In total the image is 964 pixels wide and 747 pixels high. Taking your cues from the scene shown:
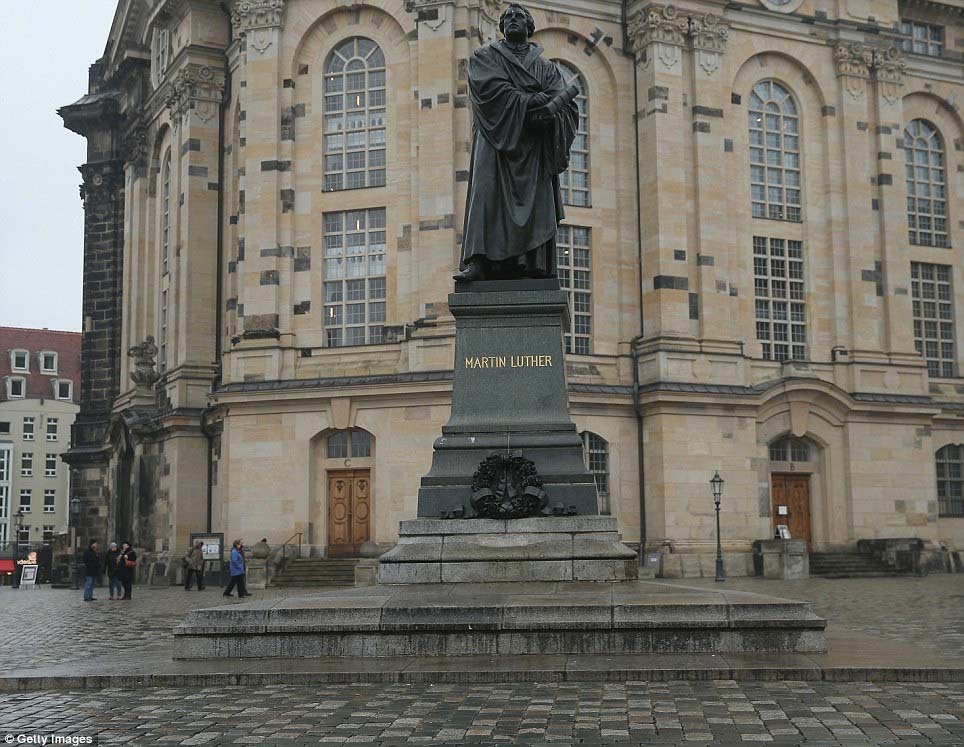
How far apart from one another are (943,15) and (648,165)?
15.1 meters

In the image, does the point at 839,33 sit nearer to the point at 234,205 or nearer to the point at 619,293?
the point at 619,293

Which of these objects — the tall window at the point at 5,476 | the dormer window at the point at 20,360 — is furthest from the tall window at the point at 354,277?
the dormer window at the point at 20,360

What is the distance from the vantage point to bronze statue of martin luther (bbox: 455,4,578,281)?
13891 millimetres

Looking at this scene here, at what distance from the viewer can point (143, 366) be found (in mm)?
47062

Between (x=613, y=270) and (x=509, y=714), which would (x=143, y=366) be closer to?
(x=613, y=270)

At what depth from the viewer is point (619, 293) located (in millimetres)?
39938

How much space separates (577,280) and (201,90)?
49.1 feet

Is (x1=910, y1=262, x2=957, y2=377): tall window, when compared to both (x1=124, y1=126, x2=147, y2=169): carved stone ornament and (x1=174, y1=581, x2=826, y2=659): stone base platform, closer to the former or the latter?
(x1=124, y1=126, x2=147, y2=169): carved stone ornament

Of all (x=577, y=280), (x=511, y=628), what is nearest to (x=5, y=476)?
(x=577, y=280)

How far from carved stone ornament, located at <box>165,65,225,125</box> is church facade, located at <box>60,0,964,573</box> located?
0.09 m

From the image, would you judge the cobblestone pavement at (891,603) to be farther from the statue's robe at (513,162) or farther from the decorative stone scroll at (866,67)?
the decorative stone scroll at (866,67)

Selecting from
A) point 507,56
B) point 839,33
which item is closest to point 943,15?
point 839,33

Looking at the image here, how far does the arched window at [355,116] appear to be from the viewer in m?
39.1

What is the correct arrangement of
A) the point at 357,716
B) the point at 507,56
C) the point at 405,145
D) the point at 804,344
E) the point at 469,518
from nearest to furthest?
1. the point at 357,716
2. the point at 469,518
3. the point at 507,56
4. the point at 405,145
5. the point at 804,344
